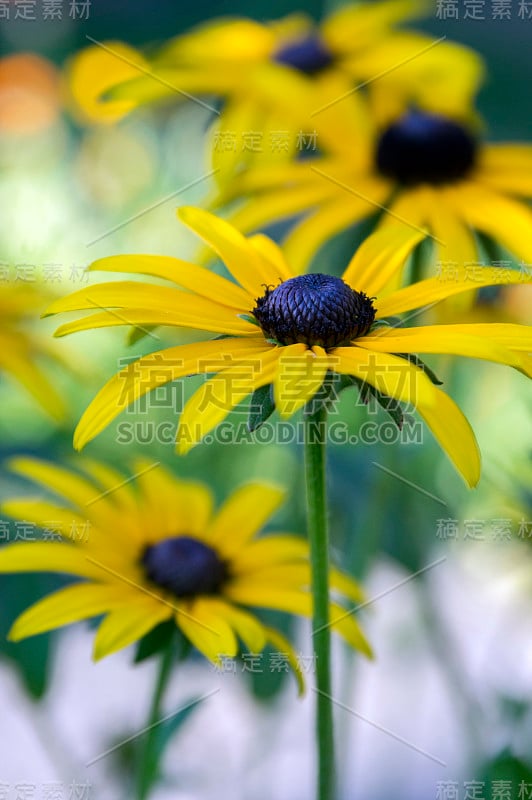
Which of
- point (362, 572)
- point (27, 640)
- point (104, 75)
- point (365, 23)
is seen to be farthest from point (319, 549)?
point (365, 23)

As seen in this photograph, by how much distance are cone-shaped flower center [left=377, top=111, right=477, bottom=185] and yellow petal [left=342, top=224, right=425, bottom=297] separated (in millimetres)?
278

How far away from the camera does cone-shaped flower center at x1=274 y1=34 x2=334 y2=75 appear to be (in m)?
0.91

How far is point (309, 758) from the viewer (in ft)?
3.18

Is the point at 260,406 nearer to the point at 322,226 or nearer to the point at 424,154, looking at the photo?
the point at 322,226

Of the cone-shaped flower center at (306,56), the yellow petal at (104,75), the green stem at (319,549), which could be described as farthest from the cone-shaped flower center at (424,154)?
the green stem at (319,549)

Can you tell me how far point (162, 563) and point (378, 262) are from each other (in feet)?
0.71

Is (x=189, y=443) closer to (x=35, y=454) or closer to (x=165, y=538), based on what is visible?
(x=165, y=538)

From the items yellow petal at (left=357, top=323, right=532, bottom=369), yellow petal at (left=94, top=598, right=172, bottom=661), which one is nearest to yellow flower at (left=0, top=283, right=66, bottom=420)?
yellow petal at (left=94, top=598, right=172, bottom=661)

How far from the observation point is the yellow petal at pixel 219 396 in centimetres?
41

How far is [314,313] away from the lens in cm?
47

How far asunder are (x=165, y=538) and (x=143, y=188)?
3.23 ft

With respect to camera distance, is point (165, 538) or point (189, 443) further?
point (165, 538)

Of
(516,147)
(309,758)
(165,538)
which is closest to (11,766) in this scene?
(309,758)

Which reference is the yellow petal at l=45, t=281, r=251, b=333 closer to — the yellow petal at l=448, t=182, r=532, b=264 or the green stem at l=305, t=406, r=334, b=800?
the green stem at l=305, t=406, r=334, b=800
